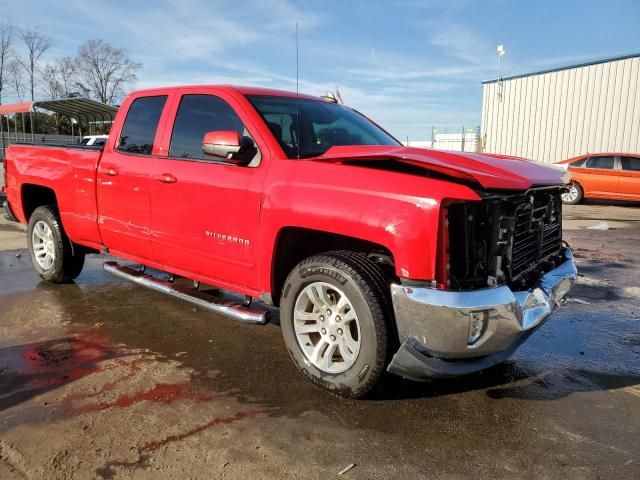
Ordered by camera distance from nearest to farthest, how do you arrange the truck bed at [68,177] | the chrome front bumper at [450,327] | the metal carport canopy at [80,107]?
the chrome front bumper at [450,327], the truck bed at [68,177], the metal carport canopy at [80,107]

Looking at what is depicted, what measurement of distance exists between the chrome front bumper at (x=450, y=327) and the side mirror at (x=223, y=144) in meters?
1.40

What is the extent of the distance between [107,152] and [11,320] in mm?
1659

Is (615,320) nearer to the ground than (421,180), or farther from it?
nearer to the ground

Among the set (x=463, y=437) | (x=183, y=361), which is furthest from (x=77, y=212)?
(x=463, y=437)

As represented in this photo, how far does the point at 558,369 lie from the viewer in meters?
3.67

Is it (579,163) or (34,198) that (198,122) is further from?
(579,163)

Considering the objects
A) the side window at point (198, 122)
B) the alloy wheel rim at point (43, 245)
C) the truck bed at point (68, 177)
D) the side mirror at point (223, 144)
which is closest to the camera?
the side mirror at point (223, 144)

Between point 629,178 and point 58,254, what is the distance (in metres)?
14.4

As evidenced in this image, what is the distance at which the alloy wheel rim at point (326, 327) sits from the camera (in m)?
3.05

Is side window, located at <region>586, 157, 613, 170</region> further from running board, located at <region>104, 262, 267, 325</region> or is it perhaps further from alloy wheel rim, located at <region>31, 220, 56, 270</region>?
alloy wheel rim, located at <region>31, 220, 56, 270</region>

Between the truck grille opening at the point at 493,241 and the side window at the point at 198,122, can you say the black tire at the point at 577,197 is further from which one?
the side window at the point at 198,122

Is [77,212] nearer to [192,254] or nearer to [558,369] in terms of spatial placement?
[192,254]

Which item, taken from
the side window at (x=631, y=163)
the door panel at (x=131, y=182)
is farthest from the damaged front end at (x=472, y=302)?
the side window at (x=631, y=163)

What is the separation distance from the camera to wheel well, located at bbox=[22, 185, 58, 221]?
5.78 metres
